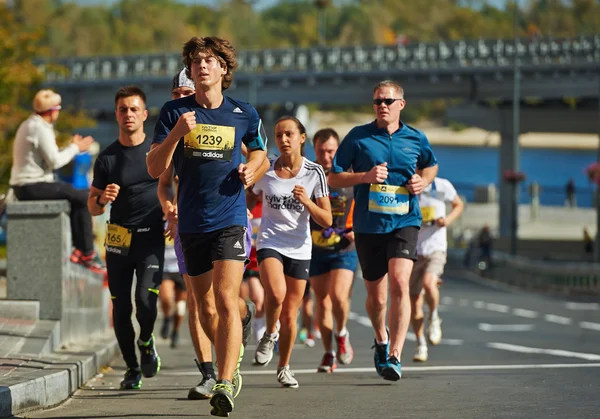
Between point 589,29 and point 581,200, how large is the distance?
5266cm

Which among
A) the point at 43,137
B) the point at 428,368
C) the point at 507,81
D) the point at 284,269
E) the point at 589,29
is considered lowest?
the point at 428,368

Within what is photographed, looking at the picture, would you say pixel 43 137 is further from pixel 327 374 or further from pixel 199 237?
pixel 199 237

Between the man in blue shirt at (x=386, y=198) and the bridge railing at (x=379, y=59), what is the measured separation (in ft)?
207

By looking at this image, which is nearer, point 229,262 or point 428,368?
point 229,262

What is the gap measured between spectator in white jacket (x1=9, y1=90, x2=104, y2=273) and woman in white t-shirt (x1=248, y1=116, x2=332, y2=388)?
3017 millimetres

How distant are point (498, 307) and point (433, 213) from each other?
18413mm

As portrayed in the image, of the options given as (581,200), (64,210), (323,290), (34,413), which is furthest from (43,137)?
(581,200)

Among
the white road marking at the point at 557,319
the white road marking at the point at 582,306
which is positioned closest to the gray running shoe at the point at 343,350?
the white road marking at the point at 557,319

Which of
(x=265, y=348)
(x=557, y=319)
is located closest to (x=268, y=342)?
(x=265, y=348)

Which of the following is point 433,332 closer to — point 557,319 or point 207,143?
point 207,143

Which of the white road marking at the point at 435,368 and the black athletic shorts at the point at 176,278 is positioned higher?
the black athletic shorts at the point at 176,278

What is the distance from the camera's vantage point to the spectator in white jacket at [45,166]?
13.8 metres

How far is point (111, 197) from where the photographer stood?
1055 cm

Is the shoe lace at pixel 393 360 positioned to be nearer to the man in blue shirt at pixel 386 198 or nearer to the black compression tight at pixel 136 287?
the man in blue shirt at pixel 386 198
